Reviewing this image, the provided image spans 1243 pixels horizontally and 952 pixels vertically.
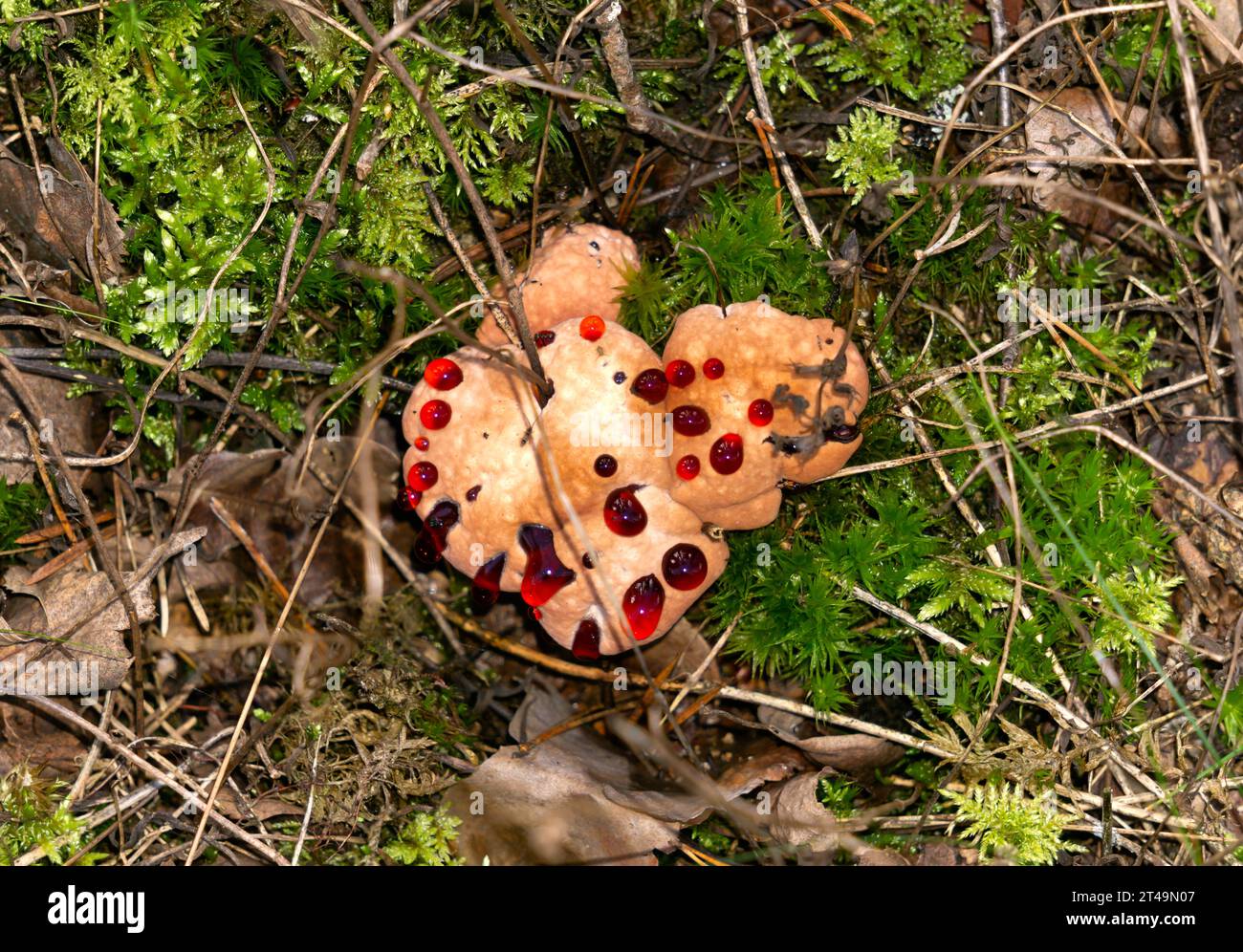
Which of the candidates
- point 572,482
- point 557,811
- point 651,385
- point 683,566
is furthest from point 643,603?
point 557,811

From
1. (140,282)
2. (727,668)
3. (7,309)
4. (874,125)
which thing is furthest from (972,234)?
(7,309)

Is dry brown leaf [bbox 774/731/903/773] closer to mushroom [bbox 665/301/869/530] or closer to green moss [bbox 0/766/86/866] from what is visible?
mushroom [bbox 665/301/869/530]

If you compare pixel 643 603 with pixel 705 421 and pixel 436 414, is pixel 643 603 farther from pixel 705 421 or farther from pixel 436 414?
pixel 436 414

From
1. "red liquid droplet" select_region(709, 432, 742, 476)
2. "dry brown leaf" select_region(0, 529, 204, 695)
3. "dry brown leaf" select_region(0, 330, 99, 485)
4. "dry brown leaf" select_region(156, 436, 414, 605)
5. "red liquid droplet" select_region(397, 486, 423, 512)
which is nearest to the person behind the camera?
"red liquid droplet" select_region(709, 432, 742, 476)

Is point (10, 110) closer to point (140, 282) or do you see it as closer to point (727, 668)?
point (140, 282)

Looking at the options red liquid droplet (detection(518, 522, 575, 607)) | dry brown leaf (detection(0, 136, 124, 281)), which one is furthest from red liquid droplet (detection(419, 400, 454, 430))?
dry brown leaf (detection(0, 136, 124, 281))

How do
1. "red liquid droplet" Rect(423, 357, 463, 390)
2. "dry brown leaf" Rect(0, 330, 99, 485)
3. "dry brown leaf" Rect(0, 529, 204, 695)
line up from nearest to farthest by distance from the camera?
"red liquid droplet" Rect(423, 357, 463, 390) < "dry brown leaf" Rect(0, 529, 204, 695) < "dry brown leaf" Rect(0, 330, 99, 485)
